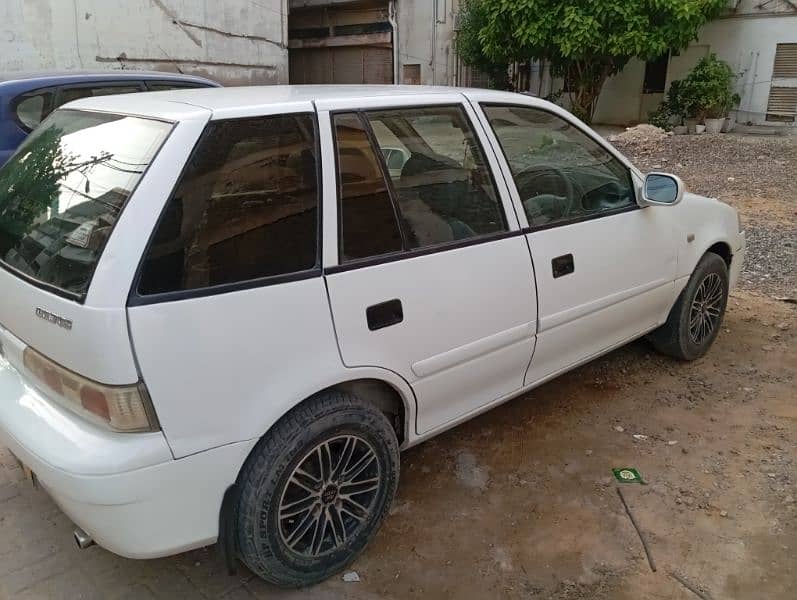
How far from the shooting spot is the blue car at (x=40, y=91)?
502 cm

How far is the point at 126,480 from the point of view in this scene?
1982mm

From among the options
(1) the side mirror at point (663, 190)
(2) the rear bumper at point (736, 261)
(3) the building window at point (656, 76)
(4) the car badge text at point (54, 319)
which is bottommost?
(2) the rear bumper at point (736, 261)

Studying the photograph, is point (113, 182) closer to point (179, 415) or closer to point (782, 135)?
point (179, 415)

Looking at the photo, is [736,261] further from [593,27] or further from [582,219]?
[593,27]

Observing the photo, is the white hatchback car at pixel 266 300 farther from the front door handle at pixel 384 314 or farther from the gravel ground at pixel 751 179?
the gravel ground at pixel 751 179

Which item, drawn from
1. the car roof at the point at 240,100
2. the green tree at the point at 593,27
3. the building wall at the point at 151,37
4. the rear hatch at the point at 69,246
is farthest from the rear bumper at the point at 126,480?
the green tree at the point at 593,27

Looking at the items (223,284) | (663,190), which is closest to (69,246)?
(223,284)

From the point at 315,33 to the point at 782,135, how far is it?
12109 mm

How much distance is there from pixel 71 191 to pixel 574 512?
7.82 ft

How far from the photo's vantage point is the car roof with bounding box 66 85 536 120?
89.6 inches

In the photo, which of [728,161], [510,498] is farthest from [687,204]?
[728,161]

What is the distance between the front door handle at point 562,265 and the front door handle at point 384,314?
0.92 metres

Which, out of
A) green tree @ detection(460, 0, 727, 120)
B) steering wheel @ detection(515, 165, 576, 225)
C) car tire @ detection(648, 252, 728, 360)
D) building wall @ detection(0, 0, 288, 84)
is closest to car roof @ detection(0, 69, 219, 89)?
steering wheel @ detection(515, 165, 576, 225)

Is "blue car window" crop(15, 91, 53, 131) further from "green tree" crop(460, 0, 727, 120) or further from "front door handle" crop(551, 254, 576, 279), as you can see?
"green tree" crop(460, 0, 727, 120)
